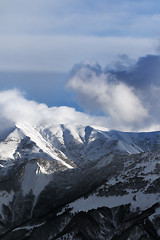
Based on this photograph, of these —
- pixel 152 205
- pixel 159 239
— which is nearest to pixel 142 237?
pixel 159 239

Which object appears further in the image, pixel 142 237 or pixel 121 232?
pixel 121 232

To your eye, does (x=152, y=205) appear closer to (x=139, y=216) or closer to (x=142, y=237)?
(x=139, y=216)

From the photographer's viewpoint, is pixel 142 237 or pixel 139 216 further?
pixel 139 216

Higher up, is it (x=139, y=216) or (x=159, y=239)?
(x=139, y=216)

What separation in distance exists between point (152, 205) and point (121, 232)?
20031 mm

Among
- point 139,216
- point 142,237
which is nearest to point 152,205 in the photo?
point 139,216

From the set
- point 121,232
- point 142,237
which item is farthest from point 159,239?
point 121,232

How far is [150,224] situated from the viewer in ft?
611

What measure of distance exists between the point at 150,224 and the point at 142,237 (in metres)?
7.44

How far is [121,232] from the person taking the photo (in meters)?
195

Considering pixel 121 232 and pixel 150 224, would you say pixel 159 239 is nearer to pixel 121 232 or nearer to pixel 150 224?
pixel 150 224

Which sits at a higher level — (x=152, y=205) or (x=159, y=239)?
(x=152, y=205)

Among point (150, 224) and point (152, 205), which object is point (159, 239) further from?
point (152, 205)

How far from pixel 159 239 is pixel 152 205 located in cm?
2193
